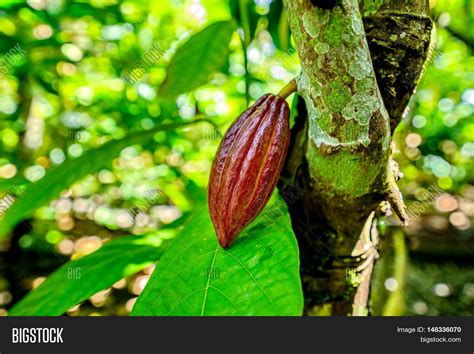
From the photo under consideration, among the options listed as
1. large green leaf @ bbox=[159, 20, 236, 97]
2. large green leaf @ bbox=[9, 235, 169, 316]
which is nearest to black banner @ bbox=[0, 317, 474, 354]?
large green leaf @ bbox=[9, 235, 169, 316]

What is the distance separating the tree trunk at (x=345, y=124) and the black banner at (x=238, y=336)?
57mm

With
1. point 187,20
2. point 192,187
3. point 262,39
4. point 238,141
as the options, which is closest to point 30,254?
point 192,187

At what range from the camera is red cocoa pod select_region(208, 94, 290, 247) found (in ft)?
1.79

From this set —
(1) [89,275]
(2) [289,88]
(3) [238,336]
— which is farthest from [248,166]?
(1) [89,275]

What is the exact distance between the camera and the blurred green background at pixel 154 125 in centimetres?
141

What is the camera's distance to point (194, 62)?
1034 mm

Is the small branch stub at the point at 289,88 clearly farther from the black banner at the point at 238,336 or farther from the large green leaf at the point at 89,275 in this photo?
the large green leaf at the point at 89,275

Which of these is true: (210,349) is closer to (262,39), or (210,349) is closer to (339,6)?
(339,6)

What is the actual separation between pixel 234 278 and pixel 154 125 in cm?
112

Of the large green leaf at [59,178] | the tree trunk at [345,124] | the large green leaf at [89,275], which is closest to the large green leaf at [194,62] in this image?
the large green leaf at [59,178]

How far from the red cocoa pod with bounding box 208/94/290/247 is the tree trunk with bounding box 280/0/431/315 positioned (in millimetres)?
39

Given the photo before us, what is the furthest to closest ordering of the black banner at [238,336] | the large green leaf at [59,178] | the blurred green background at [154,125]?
the blurred green background at [154,125] → the large green leaf at [59,178] → the black banner at [238,336]

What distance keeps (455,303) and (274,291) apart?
68.5 inches

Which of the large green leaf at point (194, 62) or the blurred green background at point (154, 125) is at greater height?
the large green leaf at point (194, 62)
